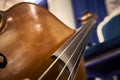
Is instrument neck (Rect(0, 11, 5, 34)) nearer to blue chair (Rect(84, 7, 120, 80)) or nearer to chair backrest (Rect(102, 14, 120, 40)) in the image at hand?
blue chair (Rect(84, 7, 120, 80))

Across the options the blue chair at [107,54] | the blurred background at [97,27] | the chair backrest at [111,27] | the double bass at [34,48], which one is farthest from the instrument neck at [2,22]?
the chair backrest at [111,27]

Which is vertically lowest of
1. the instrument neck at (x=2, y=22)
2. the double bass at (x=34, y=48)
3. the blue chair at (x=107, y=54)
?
the blue chair at (x=107, y=54)

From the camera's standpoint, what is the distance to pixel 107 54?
0.81m

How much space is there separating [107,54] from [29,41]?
1.43 feet

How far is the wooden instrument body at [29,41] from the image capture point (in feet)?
1.39

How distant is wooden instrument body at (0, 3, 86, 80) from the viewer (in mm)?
423

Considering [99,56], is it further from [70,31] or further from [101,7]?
[101,7]

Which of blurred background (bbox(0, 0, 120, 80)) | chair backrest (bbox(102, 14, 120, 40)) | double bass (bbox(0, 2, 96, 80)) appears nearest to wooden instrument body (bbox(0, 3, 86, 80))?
double bass (bbox(0, 2, 96, 80))

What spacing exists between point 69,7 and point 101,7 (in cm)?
35

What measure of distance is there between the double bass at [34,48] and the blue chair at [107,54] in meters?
0.24

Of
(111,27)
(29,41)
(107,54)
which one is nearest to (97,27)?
(111,27)

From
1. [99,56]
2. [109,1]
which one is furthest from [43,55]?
[109,1]

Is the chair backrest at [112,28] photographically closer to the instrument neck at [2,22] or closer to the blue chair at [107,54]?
the blue chair at [107,54]

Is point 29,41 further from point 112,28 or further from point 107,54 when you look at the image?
point 112,28
